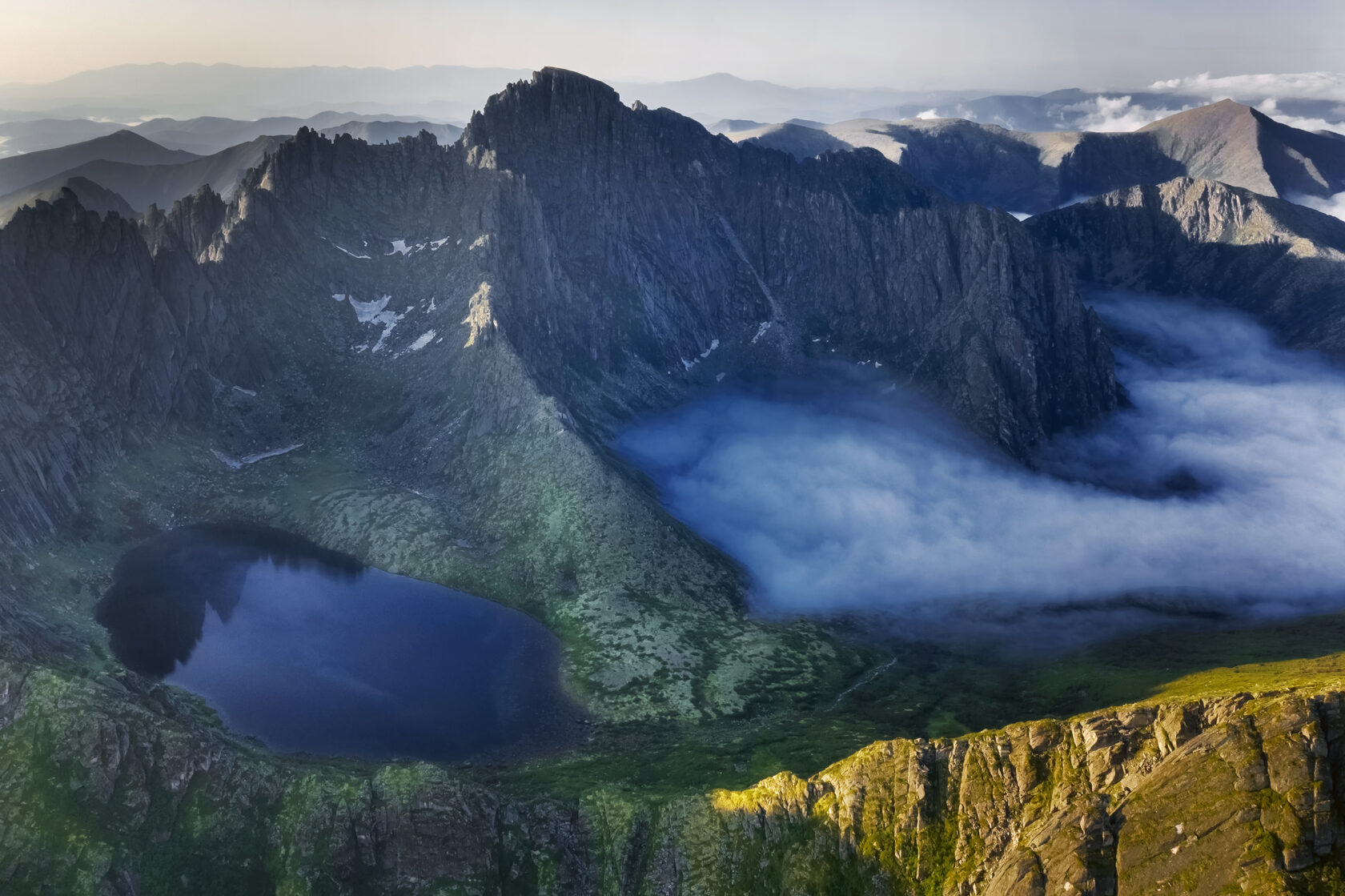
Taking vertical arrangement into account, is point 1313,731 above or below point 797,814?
above

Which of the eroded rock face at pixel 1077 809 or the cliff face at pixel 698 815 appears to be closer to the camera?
the eroded rock face at pixel 1077 809

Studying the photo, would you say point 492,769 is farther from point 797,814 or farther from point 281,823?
point 797,814

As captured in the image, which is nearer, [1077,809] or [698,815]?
[1077,809]

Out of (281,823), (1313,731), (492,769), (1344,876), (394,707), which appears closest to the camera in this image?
(1344,876)

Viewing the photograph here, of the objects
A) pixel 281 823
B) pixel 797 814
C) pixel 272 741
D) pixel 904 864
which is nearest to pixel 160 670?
pixel 272 741

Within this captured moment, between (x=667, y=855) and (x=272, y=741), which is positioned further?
(x=272, y=741)

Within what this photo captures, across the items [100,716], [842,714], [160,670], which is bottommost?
[842,714]

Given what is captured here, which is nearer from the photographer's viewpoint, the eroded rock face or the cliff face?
the eroded rock face

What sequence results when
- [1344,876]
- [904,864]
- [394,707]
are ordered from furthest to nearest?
[394,707] < [904,864] < [1344,876]

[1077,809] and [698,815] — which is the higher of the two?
[1077,809]
